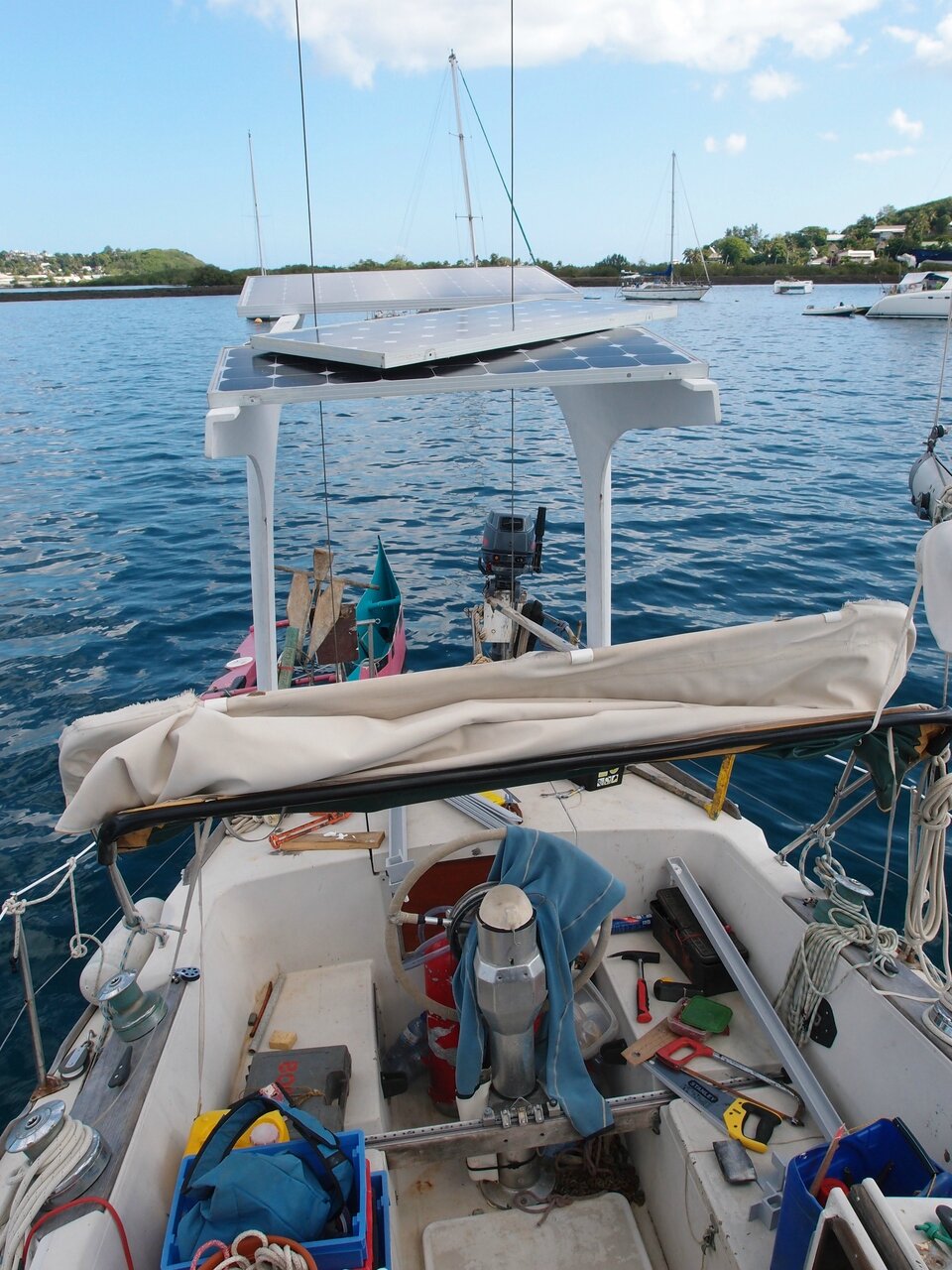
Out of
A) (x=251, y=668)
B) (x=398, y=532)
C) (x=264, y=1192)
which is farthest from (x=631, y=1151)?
(x=398, y=532)

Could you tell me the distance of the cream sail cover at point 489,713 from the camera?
230cm

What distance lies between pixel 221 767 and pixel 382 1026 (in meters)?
3.00

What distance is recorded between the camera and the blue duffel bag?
2.46m

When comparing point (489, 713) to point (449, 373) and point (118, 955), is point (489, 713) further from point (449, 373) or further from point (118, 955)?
point (449, 373)

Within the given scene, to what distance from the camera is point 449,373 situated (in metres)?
4.80

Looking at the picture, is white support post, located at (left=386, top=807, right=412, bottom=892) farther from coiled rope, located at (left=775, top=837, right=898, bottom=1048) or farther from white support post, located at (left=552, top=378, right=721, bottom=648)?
white support post, located at (left=552, top=378, right=721, bottom=648)

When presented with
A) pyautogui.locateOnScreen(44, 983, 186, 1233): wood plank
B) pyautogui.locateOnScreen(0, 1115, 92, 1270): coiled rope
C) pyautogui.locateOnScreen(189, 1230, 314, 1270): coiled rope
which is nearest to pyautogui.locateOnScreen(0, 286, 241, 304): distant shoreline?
pyautogui.locateOnScreen(44, 983, 186, 1233): wood plank

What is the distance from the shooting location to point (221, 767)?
2.28 metres

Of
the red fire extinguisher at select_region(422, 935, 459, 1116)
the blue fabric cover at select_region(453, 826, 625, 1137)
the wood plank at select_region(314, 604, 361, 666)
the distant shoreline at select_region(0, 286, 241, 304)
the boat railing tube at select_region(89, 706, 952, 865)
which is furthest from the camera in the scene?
the distant shoreline at select_region(0, 286, 241, 304)

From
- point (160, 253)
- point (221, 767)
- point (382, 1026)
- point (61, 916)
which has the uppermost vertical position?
point (160, 253)

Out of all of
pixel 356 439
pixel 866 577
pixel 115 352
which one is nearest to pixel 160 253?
pixel 115 352

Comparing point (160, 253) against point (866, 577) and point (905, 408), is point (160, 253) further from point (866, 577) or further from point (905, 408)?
point (866, 577)

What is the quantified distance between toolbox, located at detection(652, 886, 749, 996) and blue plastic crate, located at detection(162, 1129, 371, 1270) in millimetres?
2075

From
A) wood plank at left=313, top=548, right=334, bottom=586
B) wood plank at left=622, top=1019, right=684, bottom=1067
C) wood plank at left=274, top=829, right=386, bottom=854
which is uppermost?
wood plank at left=313, top=548, right=334, bottom=586
